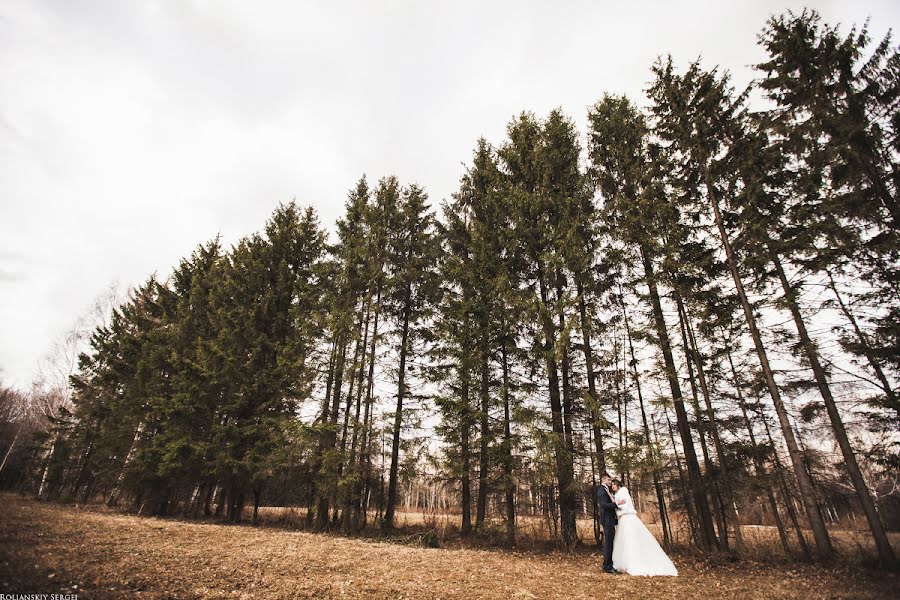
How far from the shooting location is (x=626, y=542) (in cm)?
834

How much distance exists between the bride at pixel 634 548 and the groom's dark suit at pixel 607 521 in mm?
172

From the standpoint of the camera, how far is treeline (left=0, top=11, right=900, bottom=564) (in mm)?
10023

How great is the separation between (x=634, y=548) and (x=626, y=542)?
19 cm

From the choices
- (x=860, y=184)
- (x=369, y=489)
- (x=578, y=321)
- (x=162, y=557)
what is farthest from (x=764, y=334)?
(x=162, y=557)

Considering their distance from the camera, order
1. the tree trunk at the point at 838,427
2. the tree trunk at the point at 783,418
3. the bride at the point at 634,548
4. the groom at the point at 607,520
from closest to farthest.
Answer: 1. the bride at the point at 634,548
2. the groom at the point at 607,520
3. the tree trunk at the point at 838,427
4. the tree trunk at the point at 783,418

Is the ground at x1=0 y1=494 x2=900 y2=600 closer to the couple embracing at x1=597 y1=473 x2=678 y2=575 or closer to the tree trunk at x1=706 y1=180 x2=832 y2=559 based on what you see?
the couple embracing at x1=597 y1=473 x2=678 y2=575

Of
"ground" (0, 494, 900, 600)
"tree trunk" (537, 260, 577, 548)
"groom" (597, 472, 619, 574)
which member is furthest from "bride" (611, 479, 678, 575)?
"tree trunk" (537, 260, 577, 548)

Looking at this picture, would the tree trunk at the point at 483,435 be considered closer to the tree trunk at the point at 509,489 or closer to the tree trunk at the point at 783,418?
the tree trunk at the point at 509,489

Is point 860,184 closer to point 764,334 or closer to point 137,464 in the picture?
point 764,334

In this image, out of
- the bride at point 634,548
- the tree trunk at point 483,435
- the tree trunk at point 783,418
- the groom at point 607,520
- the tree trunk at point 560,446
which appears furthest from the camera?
the tree trunk at point 483,435

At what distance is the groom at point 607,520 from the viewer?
27.4 feet

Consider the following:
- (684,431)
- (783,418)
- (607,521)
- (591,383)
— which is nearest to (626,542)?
(607,521)

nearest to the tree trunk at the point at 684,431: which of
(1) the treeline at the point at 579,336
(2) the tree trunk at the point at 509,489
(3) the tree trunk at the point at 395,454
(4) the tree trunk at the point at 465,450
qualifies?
(1) the treeline at the point at 579,336

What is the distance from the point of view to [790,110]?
35.3 ft
